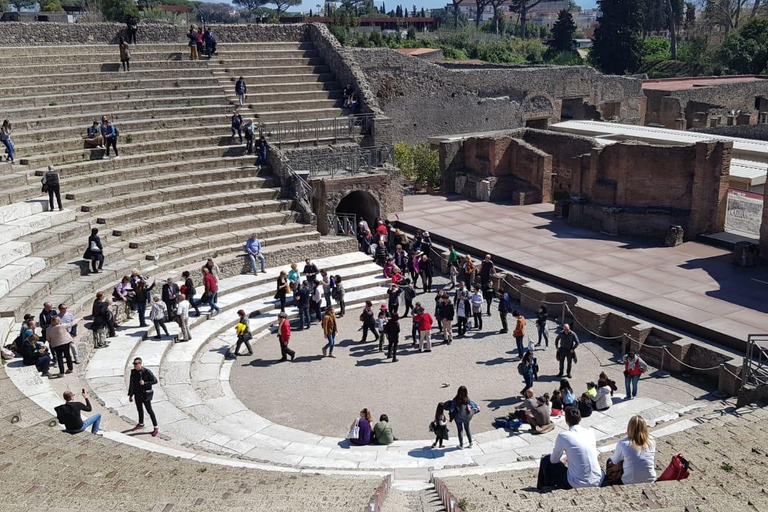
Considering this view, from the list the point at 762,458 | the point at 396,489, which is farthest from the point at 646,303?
the point at 396,489

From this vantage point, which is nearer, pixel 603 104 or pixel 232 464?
pixel 232 464

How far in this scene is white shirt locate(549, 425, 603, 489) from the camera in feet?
26.5

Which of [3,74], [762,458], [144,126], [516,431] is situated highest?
[3,74]

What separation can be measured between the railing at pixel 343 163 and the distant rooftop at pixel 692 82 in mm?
24468

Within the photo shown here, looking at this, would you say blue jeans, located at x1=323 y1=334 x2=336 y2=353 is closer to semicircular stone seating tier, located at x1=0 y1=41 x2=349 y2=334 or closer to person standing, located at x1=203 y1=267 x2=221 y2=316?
person standing, located at x1=203 y1=267 x2=221 y2=316

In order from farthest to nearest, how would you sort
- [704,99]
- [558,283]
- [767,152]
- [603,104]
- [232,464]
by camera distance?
1. [704,99]
2. [603,104]
3. [767,152]
4. [558,283]
5. [232,464]

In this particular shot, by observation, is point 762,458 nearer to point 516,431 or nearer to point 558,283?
point 516,431

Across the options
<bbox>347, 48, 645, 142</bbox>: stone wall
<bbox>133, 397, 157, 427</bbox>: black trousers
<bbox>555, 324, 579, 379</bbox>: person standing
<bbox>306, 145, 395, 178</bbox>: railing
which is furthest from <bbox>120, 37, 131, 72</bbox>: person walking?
<bbox>555, 324, 579, 379</bbox>: person standing

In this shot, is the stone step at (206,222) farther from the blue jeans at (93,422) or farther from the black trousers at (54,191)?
the blue jeans at (93,422)

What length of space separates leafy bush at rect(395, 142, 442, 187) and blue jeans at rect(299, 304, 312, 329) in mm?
12691

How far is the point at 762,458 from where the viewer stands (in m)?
9.71

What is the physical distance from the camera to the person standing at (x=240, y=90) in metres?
26.4

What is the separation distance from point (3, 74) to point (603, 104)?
90.3ft

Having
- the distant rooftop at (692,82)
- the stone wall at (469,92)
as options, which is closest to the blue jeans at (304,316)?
the stone wall at (469,92)
